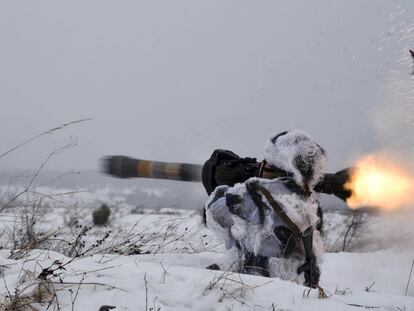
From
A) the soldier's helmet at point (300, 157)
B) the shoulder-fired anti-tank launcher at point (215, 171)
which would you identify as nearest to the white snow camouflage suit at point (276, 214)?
the soldier's helmet at point (300, 157)

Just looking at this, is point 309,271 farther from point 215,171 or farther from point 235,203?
point 215,171

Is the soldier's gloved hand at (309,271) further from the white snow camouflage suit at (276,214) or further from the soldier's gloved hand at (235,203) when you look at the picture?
the soldier's gloved hand at (235,203)

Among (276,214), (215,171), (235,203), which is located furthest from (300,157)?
(215,171)

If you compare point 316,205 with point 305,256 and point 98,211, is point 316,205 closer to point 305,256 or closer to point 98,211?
point 305,256

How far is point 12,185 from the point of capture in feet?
12.3

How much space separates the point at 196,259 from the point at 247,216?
85cm

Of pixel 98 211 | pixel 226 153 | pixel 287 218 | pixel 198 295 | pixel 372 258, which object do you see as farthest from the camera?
pixel 98 211

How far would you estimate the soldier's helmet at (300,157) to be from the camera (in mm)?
3158

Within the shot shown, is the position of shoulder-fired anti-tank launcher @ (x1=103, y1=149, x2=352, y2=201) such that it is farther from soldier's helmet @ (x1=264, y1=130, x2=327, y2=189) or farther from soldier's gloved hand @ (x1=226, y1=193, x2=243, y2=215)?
soldier's gloved hand @ (x1=226, y1=193, x2=243, y2=215)

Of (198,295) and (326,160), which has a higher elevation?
(326,160)

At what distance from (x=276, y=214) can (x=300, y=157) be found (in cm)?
43

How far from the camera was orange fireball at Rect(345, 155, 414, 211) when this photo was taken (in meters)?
3.31

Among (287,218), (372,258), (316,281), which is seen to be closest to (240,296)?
(287,218)

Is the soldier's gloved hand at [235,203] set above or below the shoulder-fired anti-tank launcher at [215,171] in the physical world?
below
